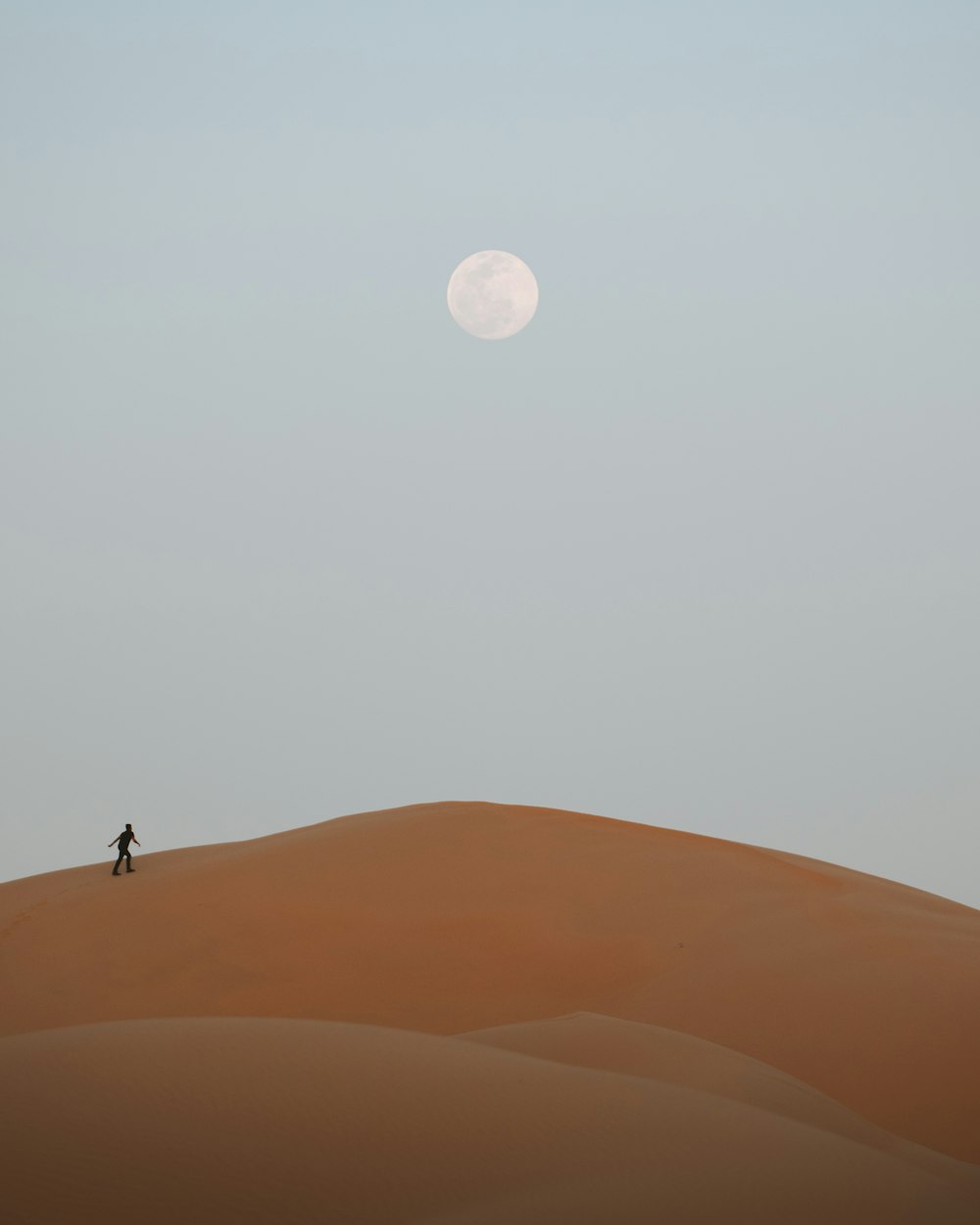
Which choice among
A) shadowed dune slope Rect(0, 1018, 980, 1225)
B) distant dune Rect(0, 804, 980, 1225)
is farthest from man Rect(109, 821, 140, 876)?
shadowed dune slope Rect(0, 1018, 980, 1225)

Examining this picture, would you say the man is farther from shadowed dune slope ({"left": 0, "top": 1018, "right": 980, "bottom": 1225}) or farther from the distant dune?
shadowed dune slope ({"left": 0, "top": 1018, "right": 980, "bottom": 1225})

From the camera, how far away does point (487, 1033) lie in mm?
9383

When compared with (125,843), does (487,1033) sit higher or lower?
lower

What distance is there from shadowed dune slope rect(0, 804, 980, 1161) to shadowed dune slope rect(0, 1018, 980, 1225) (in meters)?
2.78

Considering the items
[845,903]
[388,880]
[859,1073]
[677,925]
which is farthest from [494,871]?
[859,1073]

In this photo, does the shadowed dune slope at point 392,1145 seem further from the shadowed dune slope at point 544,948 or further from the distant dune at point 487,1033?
the shadowed dune slope at point 544,948

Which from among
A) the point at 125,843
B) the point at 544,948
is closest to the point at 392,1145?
the point at 544,948

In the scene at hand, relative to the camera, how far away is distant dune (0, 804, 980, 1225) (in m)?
5.79

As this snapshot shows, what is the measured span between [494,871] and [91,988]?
613 centimetres

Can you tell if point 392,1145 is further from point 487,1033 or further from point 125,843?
point 125,843

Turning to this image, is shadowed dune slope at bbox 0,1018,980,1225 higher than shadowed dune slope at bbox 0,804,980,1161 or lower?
lower

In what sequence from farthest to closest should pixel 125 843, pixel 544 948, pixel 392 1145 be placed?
pixel 125 843, pixel 544 948, pixel 392 1145

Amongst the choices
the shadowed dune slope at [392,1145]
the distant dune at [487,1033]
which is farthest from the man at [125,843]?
the shadowed dune slope at [392,1145]

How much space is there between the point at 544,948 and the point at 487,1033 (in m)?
5.00
